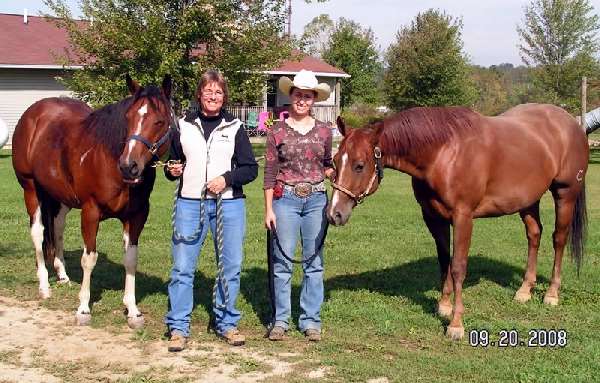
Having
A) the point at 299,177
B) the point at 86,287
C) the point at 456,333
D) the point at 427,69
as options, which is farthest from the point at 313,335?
the point at 427,69

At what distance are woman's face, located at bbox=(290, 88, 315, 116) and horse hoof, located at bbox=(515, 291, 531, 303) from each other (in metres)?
2.84

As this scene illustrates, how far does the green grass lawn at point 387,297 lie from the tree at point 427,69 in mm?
23163

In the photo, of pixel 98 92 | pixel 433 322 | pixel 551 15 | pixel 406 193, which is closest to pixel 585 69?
pixel 551 15

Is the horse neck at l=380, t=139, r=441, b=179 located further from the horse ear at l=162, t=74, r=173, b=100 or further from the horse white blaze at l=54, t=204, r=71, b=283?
the horse white blaze at l=54, t=204, r=71, b=283

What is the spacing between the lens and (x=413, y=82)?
108ft

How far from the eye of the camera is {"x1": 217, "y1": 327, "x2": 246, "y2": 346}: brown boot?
15.6 feet

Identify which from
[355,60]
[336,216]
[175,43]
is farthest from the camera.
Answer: [355,60]

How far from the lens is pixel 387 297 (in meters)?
6.06

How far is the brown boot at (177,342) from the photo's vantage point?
15.2 feet

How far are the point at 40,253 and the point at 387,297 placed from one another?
11.0 ft

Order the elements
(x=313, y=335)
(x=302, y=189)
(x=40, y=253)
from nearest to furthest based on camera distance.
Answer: (x=302, y=189), (x=313, y=335), (x=40, y=253)

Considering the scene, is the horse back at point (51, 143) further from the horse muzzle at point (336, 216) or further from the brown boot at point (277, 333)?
the horse muzzle at point (336, 216)

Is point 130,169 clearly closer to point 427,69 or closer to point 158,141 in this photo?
point 158,141

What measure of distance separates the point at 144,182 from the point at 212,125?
102 cm
